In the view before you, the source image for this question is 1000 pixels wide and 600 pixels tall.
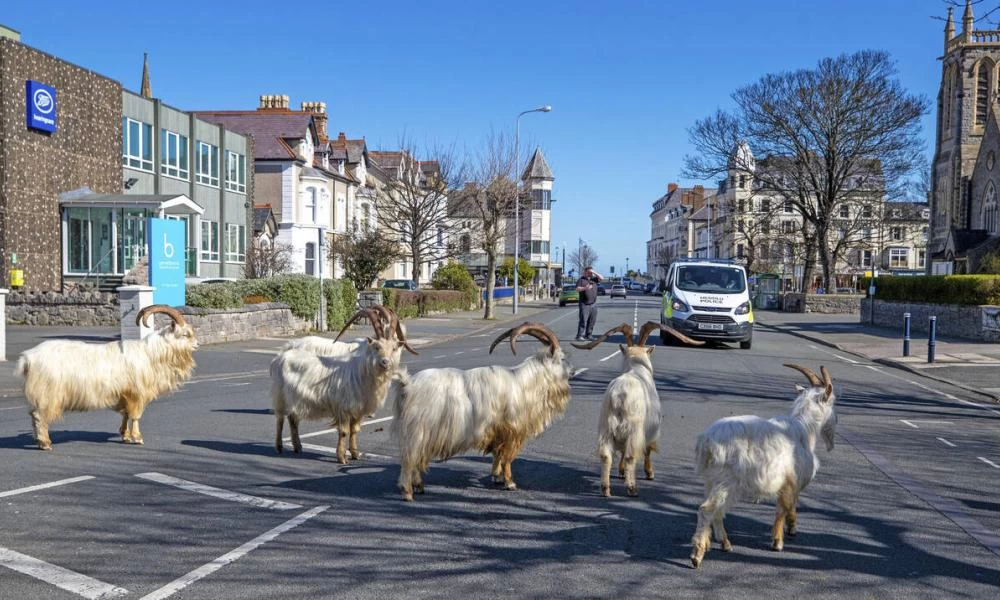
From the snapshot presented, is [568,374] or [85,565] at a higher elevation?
[568,374]

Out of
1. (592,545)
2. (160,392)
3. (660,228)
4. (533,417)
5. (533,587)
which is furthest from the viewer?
(660,228)

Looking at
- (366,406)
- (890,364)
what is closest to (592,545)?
(366,406)

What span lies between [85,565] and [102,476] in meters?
2.60

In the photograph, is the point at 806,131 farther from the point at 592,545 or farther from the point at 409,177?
the point at 592,545

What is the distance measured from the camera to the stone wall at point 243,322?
2228 centimetres

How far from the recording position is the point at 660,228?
17188 cm

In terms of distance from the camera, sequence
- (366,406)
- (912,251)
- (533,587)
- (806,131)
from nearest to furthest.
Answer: (533,587)
(366,406)
(806,131)
(912,251)

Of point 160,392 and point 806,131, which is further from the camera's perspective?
point 806,131

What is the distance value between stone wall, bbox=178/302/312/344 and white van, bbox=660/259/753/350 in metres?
11.4

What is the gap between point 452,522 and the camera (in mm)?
6562

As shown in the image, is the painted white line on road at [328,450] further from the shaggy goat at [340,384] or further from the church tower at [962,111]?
the church tower at [962,111]

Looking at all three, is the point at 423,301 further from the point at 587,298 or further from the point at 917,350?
the point at 917,350

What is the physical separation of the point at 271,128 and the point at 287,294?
30.7 m

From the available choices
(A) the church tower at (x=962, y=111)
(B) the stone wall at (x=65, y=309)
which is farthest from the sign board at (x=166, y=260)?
(A) the church tower at (x=962, y=111)
